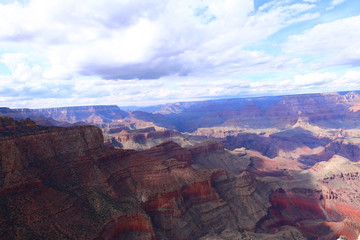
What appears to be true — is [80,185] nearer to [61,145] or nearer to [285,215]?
[61,145]

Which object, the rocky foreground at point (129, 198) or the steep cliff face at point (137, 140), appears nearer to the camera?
the rocky foreground at point (129, 198)

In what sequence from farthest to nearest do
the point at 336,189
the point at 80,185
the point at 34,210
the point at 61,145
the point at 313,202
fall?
the point at 336,189, the point at 313,202, the point at 61,145, the point at 80,185, the point at 34,210

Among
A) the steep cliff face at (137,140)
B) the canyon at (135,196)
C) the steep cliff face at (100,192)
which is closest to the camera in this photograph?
the steep cliff face at (100,192)

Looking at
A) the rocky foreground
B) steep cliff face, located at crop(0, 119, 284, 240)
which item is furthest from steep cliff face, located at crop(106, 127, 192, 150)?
steep cliff face, located at crop(0, 119, 284, 240)

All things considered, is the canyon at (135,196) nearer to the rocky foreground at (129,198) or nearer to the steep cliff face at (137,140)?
the rocky foreground at (129,198)

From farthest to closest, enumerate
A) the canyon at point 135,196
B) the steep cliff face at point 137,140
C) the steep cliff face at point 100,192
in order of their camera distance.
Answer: the steep cliff face at point 137,140, the canyon at point 135,196, the steep cliff face at point 100,192

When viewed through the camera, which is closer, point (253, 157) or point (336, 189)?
point (336, 189)

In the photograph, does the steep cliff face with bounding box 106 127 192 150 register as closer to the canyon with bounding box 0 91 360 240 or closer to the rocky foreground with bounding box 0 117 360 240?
the canyon with bounding box 0 91 360 240

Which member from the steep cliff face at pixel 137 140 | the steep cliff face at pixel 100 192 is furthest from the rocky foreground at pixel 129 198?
the steep cliff face at pixel 137 140

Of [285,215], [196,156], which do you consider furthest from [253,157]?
[285,215]
